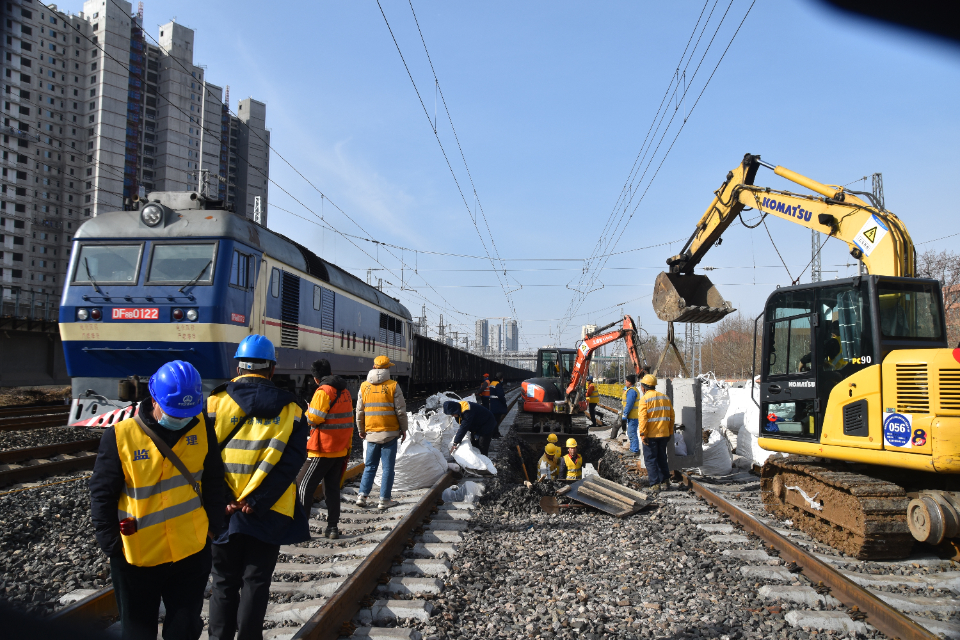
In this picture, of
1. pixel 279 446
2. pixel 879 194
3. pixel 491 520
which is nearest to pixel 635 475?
pixel 491 520

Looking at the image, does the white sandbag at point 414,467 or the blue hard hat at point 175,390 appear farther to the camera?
the white sandbag at point 414,467

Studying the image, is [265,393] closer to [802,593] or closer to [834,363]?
[802,593]

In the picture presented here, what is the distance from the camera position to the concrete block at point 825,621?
3838 mm

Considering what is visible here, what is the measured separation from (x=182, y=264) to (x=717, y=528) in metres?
7.57

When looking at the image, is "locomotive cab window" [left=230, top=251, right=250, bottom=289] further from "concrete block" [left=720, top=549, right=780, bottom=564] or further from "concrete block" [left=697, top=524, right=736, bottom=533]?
"concrete block" [left=720, top=549, right=780, bottom=564]

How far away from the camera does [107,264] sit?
869 centimetres

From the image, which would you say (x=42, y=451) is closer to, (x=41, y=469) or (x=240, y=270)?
(x=41, y=469)

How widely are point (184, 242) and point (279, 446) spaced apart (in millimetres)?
6513

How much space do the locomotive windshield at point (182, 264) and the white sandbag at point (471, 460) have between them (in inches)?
168

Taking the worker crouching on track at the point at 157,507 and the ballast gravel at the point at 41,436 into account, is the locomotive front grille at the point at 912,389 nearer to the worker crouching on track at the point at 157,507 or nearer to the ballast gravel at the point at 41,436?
the worker crouching on track at the point at 157,507

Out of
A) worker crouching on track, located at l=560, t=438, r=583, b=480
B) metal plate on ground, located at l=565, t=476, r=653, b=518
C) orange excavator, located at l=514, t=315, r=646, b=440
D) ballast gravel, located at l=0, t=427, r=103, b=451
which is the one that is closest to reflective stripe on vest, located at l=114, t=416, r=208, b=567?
metal plate on ground, located at l=565, t=476, r=653, b=518

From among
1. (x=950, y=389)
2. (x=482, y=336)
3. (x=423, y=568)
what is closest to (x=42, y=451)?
(x=423, y=568)

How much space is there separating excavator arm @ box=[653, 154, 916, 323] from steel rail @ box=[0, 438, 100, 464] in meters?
8.98

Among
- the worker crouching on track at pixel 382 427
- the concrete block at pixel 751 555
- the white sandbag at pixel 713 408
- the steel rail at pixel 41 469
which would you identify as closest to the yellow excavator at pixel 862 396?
the concrete block at pixel 751 555
